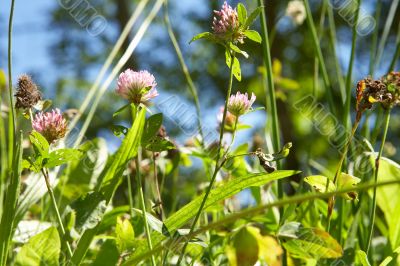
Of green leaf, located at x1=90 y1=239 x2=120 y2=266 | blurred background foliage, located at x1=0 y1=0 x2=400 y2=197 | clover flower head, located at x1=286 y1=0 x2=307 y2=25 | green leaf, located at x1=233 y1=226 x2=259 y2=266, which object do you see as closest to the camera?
green leaf, located at x1=233 y1=226 x2=259 y2=266

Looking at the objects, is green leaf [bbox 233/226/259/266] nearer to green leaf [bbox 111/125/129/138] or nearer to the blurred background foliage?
green leaf [bbox 111/125/129/138]

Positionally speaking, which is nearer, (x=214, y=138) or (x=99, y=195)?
(x=99, y=195)

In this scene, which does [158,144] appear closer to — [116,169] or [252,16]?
[116,169]

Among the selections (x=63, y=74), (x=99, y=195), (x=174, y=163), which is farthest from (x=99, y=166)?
(x=63, y=74)

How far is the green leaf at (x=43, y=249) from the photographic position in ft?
1.80

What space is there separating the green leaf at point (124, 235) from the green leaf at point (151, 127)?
Answer: 9cm

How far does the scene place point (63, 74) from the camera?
832 centimetres

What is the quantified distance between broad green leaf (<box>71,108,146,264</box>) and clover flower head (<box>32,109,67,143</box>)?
62mm

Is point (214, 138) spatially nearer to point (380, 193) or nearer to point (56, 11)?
point (380, 193)

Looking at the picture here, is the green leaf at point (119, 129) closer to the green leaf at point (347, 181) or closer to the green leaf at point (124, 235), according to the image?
the green leaf at point (124, 235)

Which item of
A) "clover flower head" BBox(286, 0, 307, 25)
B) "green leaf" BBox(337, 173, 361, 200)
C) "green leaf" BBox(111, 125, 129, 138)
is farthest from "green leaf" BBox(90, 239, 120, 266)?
"clover flower head" BBox(286, 0, 307, 25)

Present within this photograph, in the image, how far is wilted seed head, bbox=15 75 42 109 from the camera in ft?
1.84

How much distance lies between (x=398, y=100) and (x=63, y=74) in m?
8.11

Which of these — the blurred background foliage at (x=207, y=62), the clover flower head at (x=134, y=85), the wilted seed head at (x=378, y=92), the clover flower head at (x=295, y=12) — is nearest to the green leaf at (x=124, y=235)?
the clover flower head at (x=134, y=85)
